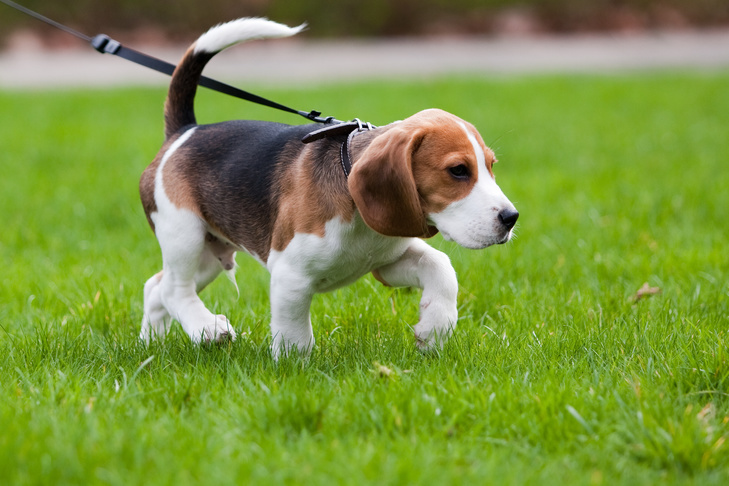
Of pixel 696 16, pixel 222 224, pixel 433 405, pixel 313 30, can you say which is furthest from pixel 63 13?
pixel 433 405

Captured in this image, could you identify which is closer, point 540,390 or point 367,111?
point 540,390

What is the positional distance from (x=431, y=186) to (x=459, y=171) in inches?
4.7

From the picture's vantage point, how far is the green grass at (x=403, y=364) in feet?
8.60

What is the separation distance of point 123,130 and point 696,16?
701 inches

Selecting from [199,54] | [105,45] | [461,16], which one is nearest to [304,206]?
[199,54]

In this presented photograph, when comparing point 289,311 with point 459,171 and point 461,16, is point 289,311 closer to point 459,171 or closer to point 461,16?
point 459,171

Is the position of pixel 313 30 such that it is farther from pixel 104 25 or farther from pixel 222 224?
pixel 222 224

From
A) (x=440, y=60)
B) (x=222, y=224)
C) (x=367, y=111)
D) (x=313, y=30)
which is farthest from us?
(x=313, y=30)

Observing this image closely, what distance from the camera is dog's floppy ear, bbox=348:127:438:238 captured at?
3109 mm

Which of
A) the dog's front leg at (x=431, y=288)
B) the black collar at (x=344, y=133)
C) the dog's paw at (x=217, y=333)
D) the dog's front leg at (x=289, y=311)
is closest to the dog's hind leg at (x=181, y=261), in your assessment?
the dog's paw at (x=217, y=333)

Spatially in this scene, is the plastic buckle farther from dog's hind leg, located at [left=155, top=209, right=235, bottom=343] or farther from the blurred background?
the blurred background

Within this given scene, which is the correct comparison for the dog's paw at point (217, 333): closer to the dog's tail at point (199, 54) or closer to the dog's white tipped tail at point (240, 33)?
the dog's tail at point (199, 54)

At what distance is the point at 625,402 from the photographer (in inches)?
119

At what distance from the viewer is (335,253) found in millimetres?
3410
